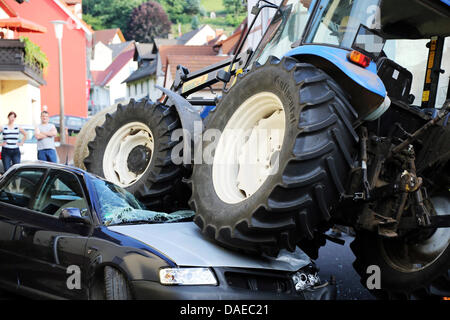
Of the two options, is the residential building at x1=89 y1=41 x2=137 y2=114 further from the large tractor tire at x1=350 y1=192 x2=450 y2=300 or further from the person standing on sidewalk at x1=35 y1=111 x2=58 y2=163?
the large tractor tire at x1=350 y1=192 x2=450 y2=300

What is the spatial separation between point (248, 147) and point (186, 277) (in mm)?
1513

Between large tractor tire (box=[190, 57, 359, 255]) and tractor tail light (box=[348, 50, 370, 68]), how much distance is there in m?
0.24

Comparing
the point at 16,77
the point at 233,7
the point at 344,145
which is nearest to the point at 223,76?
the point at 344,145

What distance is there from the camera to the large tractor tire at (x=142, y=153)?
6.07m

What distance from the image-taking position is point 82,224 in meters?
4.47

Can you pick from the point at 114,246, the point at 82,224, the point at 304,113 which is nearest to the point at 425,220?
the point at 304,113

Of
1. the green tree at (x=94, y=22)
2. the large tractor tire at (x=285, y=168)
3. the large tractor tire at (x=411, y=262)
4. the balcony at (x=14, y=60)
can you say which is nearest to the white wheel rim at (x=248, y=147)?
the large tractor tire at (x=285, y=168)

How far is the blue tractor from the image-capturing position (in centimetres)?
396

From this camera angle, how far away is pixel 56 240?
451 centimetres

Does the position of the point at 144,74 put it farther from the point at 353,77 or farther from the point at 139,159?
the point at 353,77
